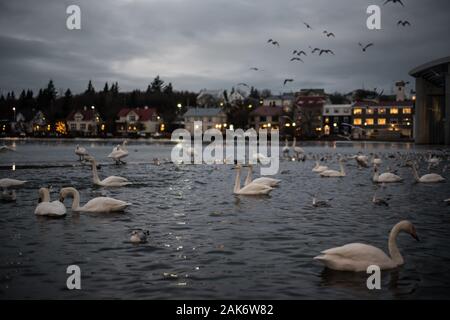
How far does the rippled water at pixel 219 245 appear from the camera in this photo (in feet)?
24.6

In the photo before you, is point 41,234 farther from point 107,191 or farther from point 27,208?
point 107,191

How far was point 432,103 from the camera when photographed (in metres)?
71.6

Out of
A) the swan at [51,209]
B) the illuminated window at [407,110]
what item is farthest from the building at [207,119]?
the swan at [51,209]

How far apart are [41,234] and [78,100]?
184694 mm

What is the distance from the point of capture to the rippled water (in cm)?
751

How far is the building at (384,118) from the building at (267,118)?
61.8 feet

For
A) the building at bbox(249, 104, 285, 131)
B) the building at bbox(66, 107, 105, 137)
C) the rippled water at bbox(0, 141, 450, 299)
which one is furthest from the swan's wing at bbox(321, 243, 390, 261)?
the building at bbox(66, 107, 105, 137)

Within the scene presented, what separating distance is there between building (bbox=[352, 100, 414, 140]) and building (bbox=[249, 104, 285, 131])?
61.8 feet

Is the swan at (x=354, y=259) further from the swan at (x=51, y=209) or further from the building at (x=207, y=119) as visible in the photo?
the building at (x=207, y=119)

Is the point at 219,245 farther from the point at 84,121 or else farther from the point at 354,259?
the point at 84,121

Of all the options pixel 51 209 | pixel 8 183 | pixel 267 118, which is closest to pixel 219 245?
pixel 51 209

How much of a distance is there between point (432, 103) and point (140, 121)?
9412 centimetres

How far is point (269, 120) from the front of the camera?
133750 millimetres
